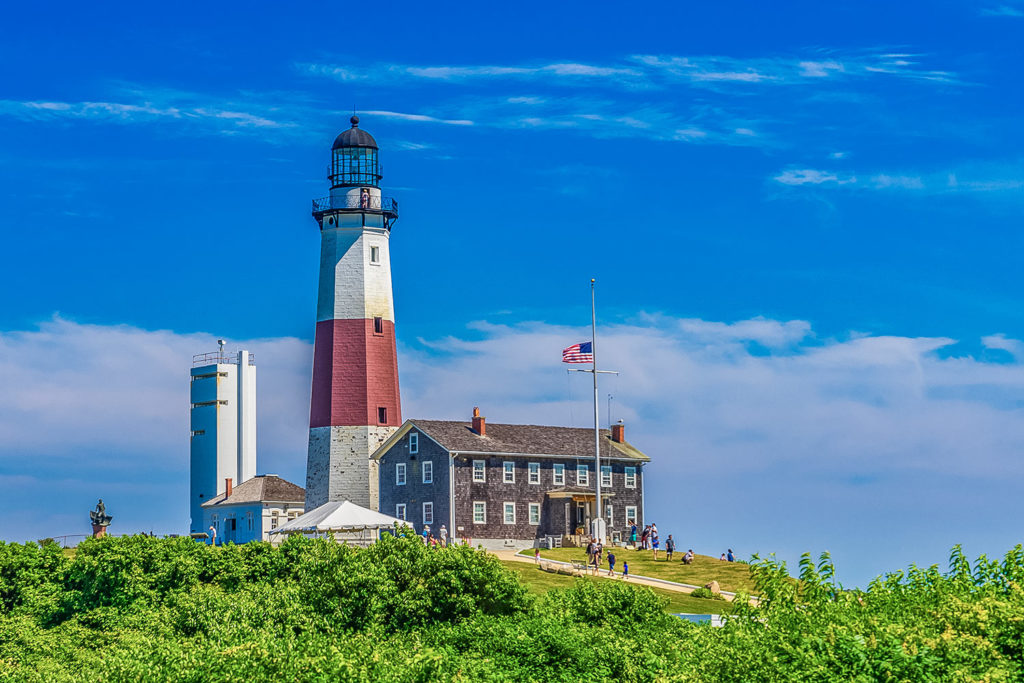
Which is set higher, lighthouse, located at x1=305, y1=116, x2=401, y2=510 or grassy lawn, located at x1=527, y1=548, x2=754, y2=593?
lighthouse, located at x1=305, y1=116, x2=401, y2=510

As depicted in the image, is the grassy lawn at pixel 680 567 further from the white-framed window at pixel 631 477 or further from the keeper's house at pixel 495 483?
the white-framed window at pixel 631 477

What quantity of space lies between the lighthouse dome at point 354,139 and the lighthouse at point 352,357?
9.57 feet

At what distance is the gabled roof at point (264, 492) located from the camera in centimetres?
7431

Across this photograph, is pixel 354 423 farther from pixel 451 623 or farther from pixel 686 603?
pixel 451 623

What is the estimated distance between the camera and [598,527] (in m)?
64.3

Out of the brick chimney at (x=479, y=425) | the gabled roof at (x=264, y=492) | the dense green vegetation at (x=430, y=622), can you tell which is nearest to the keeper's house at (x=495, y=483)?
the brick chimney at (x=479, y=425)

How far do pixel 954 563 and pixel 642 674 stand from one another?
22.2ft

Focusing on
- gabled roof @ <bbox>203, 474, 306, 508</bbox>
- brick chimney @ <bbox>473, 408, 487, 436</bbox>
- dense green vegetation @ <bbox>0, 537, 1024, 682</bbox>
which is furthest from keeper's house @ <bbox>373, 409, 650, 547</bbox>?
dense green vegetation @ <bbox>0, 537, 1024, 682</bbox>

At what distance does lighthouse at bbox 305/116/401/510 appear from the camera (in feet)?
220

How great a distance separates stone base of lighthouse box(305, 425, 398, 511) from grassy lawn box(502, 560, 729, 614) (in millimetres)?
14296

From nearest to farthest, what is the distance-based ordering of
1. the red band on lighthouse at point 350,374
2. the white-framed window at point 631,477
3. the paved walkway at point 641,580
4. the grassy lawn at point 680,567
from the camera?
1. the paved walkway at point 641,580
2. the grassy lawn at point 680,567
3. the red band on lighthouse at point 350,374
4. the white-framed window at point 631,477

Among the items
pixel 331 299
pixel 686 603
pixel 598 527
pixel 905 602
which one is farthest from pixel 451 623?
pixel 331 299

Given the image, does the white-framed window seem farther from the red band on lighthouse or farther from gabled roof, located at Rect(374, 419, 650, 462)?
the red band on lighthouse

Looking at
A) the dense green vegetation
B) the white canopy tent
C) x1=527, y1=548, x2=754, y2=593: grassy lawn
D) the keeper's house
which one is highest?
the keeper's house
